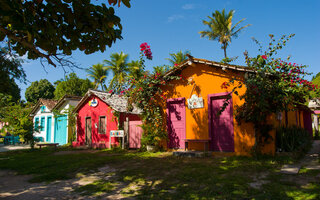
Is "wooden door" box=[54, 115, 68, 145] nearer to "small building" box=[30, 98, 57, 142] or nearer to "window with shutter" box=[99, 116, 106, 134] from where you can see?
"small building" box=[30, 98, 57, 142]

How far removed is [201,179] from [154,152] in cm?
539

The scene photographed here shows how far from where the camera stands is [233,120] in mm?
9070

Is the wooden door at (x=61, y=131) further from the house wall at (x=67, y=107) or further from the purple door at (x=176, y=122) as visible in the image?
the purple door at (x=176, y=122)

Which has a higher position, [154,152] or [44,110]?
[44,110]

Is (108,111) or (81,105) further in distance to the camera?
(81,105)

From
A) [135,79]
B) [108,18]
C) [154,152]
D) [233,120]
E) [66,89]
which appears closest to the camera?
[108,18]

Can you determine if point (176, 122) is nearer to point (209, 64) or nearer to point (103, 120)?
point (209, 64)

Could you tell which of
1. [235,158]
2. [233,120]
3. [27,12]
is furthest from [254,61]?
[27,12]

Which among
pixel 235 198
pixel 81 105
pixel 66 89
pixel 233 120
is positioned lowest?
pixel 235 198

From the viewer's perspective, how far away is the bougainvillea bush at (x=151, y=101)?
1080cm

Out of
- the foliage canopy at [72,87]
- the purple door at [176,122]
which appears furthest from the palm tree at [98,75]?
the purple door at [176,122]

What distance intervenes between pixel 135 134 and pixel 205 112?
485 centimetres

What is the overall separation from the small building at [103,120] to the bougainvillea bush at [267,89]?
661 cm

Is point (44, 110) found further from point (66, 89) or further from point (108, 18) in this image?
point (108, 18)
